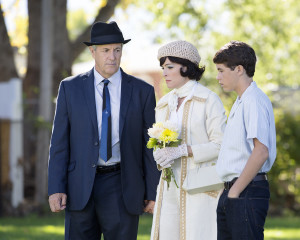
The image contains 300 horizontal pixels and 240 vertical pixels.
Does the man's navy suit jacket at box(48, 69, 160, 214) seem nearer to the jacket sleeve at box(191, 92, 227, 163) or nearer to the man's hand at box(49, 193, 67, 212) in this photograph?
→ the man's hand at box(49, 193, 67, 212)

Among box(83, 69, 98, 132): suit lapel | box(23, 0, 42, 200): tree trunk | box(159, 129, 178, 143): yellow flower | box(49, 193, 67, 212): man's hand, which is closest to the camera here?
box(159, 129, 178, 143): yellow flower

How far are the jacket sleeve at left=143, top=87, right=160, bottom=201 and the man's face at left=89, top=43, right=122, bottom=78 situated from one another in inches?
15.5

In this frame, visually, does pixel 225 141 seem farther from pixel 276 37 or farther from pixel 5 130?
pixel 276 37

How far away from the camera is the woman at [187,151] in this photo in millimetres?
5633

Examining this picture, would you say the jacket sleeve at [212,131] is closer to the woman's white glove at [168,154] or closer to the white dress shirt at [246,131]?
the woman's white glove at [168,154]

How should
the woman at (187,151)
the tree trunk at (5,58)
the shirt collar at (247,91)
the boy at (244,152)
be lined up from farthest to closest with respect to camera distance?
the tree trunk at (5,58) → the woman at (187,151) → the shirt collar at (247,91) → the boy at (244,152)

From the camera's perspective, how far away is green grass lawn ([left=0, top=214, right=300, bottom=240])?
33.5ft

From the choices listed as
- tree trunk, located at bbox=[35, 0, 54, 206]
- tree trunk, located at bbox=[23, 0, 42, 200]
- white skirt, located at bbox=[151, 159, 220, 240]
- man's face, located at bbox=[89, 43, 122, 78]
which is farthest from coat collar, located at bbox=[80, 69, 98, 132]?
tree trunk, located at bbox=[23, 0, 42, 200]

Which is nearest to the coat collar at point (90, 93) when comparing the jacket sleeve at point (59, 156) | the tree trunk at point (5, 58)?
the jacket sleeve at point (59, 156)

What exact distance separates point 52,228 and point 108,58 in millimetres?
5795

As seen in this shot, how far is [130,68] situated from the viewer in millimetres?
28641

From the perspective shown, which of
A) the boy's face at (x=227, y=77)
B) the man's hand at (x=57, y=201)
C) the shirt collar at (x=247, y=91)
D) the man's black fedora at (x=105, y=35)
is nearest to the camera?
the shirt collar at (x=247, y=91)

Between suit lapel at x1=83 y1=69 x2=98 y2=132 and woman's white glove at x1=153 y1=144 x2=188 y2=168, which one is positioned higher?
suit lapel at x1=83 y1=69 x2=98 y2=132

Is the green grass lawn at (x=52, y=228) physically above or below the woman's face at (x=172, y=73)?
below
